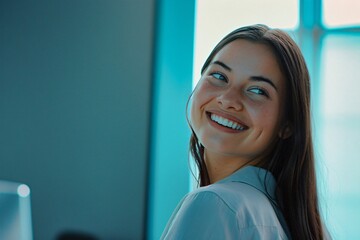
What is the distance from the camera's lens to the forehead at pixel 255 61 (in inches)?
38.9

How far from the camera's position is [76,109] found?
294 cm

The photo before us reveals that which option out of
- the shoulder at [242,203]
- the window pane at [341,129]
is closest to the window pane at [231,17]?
the window pane at [341,129]

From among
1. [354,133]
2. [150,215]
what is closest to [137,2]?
[150,215]

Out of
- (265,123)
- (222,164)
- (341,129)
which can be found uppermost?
(265,123)

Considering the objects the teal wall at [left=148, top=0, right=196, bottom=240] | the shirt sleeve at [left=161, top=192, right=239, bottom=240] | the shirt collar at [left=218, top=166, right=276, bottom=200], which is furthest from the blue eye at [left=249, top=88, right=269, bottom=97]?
the teal wall at [left=148, top=0, right=196, bottom=240]

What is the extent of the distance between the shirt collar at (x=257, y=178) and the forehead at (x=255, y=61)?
177mm

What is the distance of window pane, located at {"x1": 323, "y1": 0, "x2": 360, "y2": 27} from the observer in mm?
2824

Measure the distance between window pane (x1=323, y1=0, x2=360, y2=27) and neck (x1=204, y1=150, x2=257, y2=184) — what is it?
1.99 meters

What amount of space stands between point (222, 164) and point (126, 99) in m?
1.88

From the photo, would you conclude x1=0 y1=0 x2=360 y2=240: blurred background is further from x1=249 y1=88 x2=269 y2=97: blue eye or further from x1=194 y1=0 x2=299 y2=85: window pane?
x1=249 y1=88 x2=269 y2=97: blue eye

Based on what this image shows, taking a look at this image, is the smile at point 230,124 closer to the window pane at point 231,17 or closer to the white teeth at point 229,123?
the white teeth at point 229,123

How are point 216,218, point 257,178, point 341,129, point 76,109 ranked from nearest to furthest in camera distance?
point 216,218
point 257,178
point 341,129
point 76,109

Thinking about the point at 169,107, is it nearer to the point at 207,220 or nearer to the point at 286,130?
the point at 286,130

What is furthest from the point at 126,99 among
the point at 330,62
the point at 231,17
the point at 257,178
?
the point at 257,178
